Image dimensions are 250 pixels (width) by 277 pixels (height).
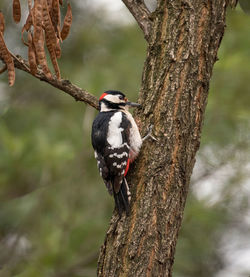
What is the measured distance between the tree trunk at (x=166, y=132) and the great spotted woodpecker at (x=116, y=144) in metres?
0.20

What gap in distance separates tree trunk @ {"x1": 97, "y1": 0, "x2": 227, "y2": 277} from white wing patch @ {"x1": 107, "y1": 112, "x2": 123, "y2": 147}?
26.8 inches

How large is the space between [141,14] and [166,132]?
896 millimetres

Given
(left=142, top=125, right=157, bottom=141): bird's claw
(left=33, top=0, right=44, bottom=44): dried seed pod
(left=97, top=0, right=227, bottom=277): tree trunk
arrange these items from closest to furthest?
1. (left=33, top=0, right=44, bottom=44): dried seed pod
2. (left=97, top=0, right=227, bottom=277): tree trunk
3. (left=142, top=125, right=157, bottom=141): bird's claw

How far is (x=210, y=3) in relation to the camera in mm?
3225

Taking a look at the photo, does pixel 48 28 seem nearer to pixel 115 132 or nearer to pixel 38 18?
pixel 38 18

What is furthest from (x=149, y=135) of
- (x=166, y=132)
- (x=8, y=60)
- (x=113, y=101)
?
(x=113, y=101)

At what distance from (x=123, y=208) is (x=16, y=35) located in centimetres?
480

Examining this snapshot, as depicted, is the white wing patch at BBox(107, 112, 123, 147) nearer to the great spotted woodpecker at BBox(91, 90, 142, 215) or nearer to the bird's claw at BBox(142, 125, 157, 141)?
the great spotted woodpecker at BBox(91, 90, 142, 215)

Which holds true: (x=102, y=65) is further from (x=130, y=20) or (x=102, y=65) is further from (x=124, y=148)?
(x=124, y=148)

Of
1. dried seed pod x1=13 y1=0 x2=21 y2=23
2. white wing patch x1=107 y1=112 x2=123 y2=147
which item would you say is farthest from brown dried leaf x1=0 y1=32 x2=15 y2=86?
white wing patch x1=107 y1=112 x2=123 y2=147

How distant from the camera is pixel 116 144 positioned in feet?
13.0

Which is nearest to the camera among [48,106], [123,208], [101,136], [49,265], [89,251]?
[123,208]

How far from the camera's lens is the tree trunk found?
2863mm

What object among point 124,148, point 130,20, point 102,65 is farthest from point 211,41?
point 130,20
